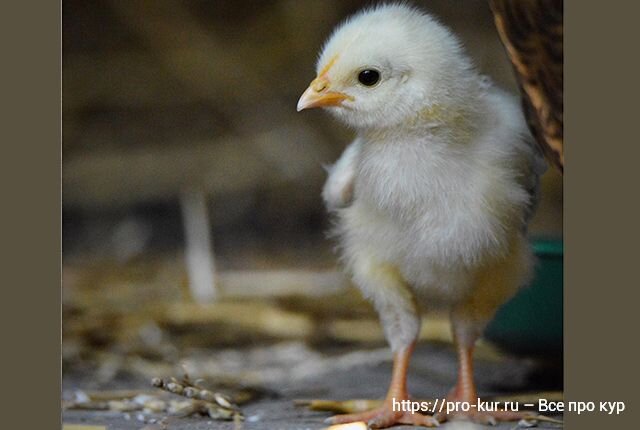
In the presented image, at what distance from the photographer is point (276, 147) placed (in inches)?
121

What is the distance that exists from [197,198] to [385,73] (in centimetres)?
106

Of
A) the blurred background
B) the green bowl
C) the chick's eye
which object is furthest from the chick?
the blurred background

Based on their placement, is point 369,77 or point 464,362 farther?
point 464,362

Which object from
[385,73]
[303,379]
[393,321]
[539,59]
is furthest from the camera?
[303,379]

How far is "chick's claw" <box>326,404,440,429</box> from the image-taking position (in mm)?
2262

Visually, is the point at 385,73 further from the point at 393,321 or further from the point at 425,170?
the point at 393,321

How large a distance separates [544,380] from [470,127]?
68 cm

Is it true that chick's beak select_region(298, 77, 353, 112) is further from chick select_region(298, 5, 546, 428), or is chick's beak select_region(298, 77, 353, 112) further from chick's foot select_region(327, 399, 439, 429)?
chick's foot select_region(327, 399, 439, 429)

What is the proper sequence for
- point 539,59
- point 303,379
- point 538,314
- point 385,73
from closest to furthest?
point 385,73 → point 539,59 → point 538,314 → point 303,379

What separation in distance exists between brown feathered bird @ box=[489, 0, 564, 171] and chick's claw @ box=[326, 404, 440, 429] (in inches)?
22.9

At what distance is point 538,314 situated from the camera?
2551mm

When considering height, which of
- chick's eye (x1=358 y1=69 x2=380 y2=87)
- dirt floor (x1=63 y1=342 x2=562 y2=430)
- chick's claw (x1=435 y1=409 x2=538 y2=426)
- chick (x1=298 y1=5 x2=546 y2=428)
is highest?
chick's eye (x1=358 y1=69 x2=380 y2=87)

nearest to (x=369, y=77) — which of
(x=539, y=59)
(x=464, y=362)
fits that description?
(x=539, y=59)

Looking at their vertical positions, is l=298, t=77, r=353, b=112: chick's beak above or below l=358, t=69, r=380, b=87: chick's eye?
below
